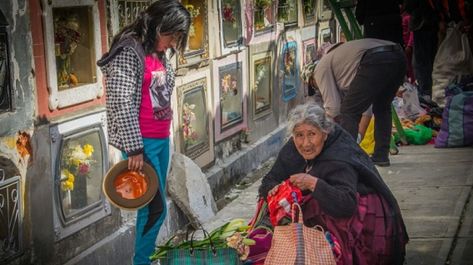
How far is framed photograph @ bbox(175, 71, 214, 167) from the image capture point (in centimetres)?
707

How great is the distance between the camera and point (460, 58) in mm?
11555

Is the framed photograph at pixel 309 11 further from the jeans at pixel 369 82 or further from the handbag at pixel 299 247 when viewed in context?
the handbag at pixel 299 247

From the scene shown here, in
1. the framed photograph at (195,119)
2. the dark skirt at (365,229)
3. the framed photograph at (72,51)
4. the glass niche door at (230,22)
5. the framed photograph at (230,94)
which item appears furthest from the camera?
the glass niche door at (230,22)

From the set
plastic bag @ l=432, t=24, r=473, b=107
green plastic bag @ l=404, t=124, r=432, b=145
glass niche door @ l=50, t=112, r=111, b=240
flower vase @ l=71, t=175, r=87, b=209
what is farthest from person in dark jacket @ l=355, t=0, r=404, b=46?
flower vase @ l=71, t=175, r=87, b=209

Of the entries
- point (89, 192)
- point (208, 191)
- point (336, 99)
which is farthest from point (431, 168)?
point (89, 192)

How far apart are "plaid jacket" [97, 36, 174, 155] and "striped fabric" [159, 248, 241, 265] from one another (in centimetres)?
85

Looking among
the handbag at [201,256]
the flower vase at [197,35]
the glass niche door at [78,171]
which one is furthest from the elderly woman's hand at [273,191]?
the flower vase at [197,35]

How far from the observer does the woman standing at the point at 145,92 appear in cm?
492

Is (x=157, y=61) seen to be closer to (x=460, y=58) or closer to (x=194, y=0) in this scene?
(x=194, y=0)

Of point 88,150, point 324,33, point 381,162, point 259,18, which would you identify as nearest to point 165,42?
point 88,150

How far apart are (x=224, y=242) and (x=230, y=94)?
414cm

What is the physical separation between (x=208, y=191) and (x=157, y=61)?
2.25 m

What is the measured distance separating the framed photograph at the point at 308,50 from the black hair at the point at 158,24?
6.04m

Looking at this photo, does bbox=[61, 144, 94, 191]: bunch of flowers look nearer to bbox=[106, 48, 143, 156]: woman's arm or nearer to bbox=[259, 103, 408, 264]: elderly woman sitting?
bbox=[106, 48, 143, 156]: woman's arm
